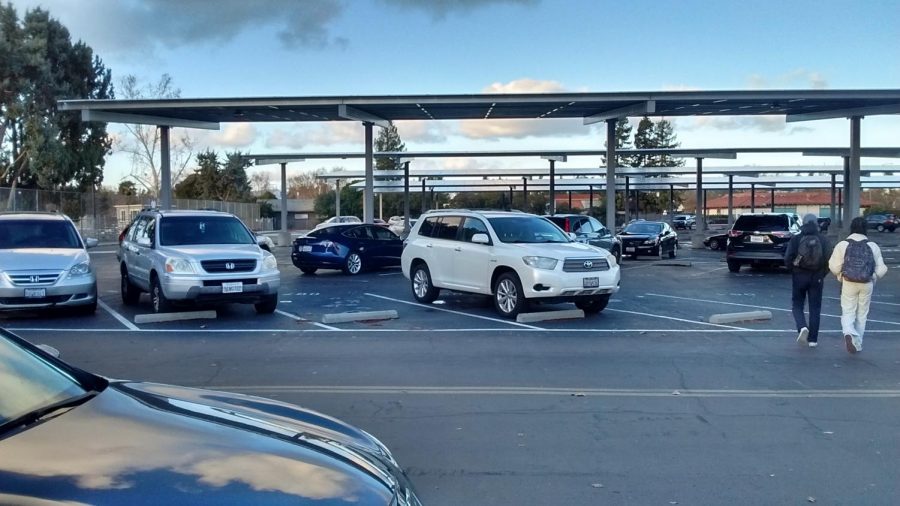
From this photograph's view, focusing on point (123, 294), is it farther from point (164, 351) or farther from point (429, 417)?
point (429, 417)

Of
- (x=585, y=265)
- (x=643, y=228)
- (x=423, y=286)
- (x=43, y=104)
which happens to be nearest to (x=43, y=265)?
(x=423, y=286)

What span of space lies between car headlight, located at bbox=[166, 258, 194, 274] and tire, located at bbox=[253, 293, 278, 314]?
4.64 feet

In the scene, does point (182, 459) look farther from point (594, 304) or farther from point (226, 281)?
point (594, 304)

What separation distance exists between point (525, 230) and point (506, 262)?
3.76 ft

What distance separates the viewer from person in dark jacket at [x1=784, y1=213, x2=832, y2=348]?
10969 millimetres

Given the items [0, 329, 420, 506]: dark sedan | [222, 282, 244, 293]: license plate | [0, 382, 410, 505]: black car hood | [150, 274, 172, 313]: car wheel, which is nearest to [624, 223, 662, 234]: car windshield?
[222, 282, 244, 293]: license plate

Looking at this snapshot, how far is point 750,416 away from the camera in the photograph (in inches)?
291

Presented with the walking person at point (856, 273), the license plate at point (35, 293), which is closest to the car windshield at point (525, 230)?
the walking person at point (856, 273)

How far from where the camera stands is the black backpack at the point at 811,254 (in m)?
11.0

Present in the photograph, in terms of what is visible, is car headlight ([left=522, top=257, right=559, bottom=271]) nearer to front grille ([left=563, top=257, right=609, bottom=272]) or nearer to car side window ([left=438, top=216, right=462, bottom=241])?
front grille ([left=563, top=257, right=609, bottom=272])

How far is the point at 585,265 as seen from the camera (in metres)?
13.5

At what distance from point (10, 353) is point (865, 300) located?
31.8 feet

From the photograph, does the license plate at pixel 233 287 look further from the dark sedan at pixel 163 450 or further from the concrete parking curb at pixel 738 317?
the dark sedan at pixel 163 450

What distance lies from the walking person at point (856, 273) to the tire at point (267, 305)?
881 centimetres
